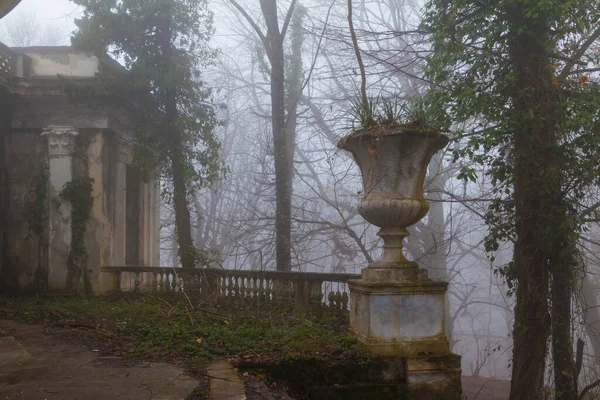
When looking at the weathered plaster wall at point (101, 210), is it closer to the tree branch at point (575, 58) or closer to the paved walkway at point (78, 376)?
the paved walkway at point (78, 376)

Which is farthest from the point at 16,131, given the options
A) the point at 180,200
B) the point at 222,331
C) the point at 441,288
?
the point at 441,288

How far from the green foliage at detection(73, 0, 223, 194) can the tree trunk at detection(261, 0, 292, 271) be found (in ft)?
5.42

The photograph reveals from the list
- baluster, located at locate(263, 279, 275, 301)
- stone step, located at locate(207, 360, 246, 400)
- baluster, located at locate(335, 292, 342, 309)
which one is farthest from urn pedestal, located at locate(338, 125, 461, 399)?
baluster, located at locate(263, 279, 275, 301)

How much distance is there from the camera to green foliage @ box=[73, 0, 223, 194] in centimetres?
1214

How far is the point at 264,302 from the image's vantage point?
938 cm

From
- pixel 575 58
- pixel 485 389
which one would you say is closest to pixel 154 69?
pixel 575 58

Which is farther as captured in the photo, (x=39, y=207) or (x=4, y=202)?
(x=4, y=202)

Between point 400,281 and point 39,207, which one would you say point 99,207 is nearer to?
point 39,207

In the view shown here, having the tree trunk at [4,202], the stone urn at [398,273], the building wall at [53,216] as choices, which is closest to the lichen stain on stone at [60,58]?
the tree trunk at [4,202]

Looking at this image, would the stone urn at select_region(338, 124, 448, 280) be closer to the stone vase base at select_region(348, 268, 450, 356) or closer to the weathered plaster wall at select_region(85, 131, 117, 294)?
the stone vase base at select_region(348, 268, 450, 356)

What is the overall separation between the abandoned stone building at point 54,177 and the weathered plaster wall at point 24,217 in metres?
0.02

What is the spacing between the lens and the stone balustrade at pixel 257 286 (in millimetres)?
8500

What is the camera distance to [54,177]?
12133mm

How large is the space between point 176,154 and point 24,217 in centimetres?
358
